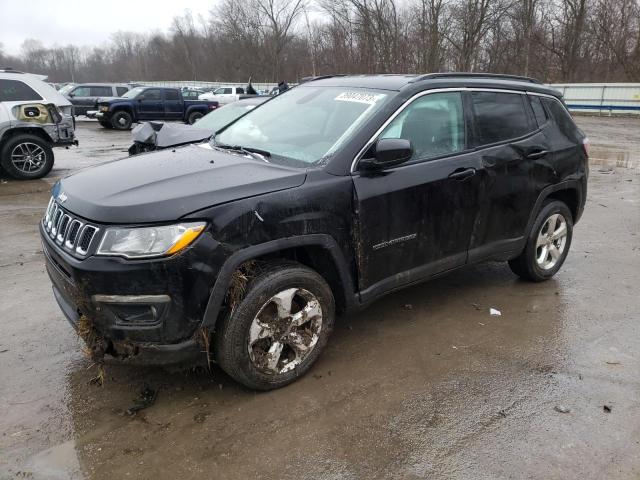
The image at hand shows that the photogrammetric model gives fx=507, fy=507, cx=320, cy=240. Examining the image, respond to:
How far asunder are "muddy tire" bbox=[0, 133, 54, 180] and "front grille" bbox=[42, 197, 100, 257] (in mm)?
7874

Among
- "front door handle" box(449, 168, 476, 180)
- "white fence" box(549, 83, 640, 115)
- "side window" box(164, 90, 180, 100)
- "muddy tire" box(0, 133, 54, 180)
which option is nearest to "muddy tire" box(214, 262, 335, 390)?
"front door handle" box(449, 168, 476, 180)

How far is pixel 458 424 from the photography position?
2834 millimetres

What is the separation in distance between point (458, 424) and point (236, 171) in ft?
6.33

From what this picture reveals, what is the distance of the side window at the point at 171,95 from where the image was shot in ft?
71.5

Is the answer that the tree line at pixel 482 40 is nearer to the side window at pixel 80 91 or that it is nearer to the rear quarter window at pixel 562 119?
the side window at pixel 80 91

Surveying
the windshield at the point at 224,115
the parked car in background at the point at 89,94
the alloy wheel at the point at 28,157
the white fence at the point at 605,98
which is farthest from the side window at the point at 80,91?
the white fence at the point at 605,98

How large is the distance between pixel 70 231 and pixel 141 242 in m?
0.51

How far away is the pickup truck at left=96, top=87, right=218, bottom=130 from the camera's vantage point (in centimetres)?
2083

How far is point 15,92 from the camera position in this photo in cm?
965

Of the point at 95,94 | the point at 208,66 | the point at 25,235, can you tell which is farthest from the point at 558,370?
the point at 208,66

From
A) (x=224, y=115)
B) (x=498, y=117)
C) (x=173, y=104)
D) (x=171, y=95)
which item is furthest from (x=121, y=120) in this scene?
(x=498, y=117)

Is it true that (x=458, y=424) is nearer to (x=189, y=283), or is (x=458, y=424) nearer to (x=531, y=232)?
(x=189, y=283)

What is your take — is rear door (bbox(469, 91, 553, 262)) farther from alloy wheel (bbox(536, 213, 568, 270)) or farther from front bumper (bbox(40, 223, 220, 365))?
front bumper (bbox(40, 223, 220, 365))

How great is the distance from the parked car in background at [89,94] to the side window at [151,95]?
3.90 m
